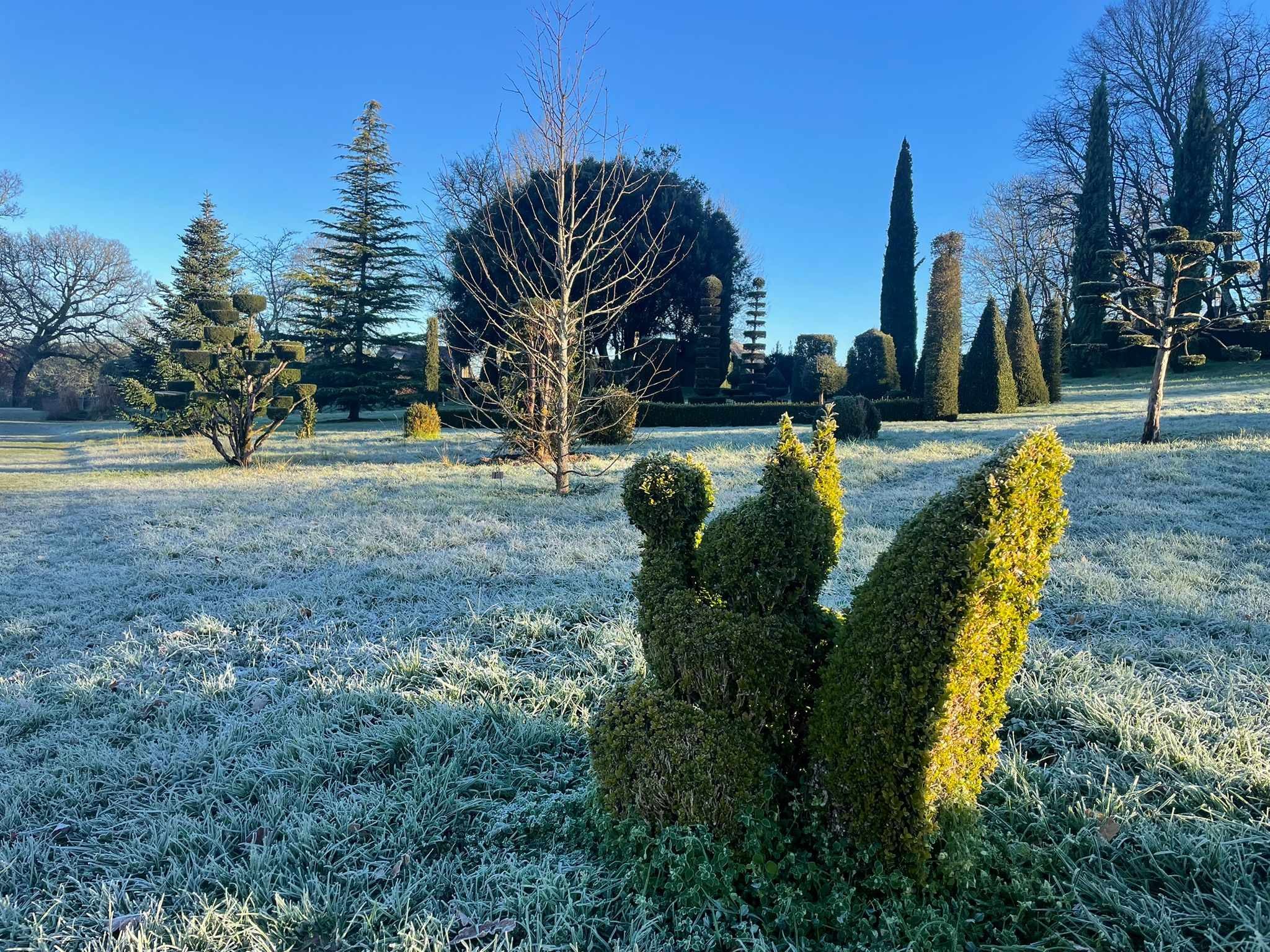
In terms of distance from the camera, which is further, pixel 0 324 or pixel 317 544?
pixel 0 324

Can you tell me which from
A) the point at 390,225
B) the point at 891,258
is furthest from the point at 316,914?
the point at 891,258

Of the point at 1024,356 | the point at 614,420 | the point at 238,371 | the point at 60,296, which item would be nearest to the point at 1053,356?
the point at 1024,356

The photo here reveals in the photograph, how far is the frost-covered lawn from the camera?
1.75 meters

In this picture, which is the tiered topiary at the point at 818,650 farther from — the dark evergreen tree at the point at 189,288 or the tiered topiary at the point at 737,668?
the dark evergreen tree at the point at 189,288

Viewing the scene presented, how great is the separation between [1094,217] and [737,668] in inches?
1174

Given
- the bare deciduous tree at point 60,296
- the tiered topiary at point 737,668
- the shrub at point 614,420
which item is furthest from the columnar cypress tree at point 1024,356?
the bare deciduous tree at point 60,296

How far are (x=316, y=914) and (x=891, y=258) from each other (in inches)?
1054

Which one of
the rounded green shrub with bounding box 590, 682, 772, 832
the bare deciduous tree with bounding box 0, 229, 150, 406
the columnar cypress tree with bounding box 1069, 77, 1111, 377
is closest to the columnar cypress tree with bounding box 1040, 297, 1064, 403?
the columnar cypress tree with bounding box 1069, 77, 1111, 377

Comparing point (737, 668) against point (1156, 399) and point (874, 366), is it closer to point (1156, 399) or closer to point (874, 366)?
point (1156, 399)

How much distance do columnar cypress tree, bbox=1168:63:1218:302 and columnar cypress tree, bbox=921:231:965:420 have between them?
12.1 meters

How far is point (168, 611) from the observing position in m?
4.24

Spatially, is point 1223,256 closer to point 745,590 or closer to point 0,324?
point 745,590

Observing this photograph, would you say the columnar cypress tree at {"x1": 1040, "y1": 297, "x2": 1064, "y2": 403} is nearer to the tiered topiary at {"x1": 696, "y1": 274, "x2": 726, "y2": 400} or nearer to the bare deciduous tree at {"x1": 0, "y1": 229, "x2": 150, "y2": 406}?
the tiered topiary at {"x1": 696, "y1": 274, "x2": 726, "y2": 400}

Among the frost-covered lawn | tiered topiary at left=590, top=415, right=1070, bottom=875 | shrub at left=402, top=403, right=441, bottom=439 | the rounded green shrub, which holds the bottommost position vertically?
the frost-covered lawn
